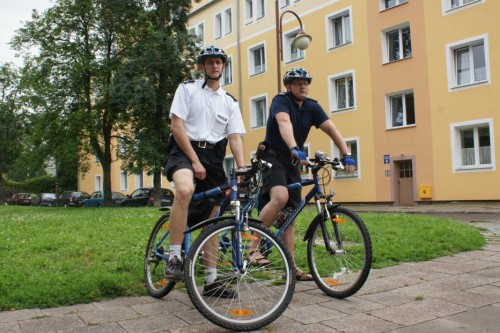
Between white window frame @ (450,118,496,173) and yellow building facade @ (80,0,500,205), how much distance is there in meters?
0.04

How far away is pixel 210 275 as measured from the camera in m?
4.00

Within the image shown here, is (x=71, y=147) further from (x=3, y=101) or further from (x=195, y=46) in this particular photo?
(x=3, y=101)

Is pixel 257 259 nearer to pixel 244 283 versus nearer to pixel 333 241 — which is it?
pixel 244 283

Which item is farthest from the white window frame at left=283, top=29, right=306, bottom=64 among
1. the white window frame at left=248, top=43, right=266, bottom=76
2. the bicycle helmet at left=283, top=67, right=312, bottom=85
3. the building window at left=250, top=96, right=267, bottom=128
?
the bicycle helmet at left=283, top=67, right=312, bottom=85

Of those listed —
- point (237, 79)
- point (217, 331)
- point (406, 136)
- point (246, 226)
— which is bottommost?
point (217, 331)

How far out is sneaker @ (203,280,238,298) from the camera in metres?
3.77

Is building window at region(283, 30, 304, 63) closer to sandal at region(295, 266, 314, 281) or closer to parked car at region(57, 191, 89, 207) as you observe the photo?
parked car at region(57, 191, 89, 207)

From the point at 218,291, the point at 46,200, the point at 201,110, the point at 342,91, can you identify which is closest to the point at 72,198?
the point at 46,200

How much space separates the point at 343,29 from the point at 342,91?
11.1 feet

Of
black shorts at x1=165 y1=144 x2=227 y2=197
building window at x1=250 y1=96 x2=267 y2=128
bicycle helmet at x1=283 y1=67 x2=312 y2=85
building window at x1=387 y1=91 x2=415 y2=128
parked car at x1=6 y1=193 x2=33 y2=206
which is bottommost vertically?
parked car at x1=6 y1=193 x2=33 y2=206

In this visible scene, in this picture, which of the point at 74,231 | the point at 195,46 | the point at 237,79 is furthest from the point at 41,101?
the point at 74,231

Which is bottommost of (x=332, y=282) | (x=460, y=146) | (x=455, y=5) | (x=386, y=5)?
(x=332, y=282)

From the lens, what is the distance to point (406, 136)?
23969 mm

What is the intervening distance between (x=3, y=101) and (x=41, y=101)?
63.5 feet
